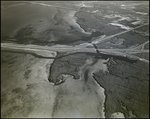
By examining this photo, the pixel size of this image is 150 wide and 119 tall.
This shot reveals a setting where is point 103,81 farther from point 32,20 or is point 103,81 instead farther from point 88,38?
point 32,20

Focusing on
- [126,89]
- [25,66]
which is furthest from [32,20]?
[126,89]

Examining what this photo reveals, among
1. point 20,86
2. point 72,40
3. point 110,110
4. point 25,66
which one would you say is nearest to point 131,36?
point 72,40

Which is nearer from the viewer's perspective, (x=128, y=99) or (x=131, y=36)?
(x=128, y=99)

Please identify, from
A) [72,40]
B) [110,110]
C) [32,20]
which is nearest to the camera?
[110,110]

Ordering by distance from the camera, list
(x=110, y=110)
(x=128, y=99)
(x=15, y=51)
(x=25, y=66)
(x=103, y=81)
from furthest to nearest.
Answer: (x=15, y=51) → (x=25, y=66) → (x=103, y=81) → (x=128, y=99) → (x=110, y=110)

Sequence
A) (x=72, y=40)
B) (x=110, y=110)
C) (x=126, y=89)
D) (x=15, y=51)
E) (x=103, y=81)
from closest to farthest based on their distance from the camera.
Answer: (x=110, y=110) → (x=126, y=89) → (x=103, y=81) → (x=15, y=51) → (x=72, y=40)

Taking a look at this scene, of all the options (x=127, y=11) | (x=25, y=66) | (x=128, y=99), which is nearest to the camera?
(x=128, y=99)

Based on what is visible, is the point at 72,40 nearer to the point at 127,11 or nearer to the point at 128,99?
the point at 128,99
